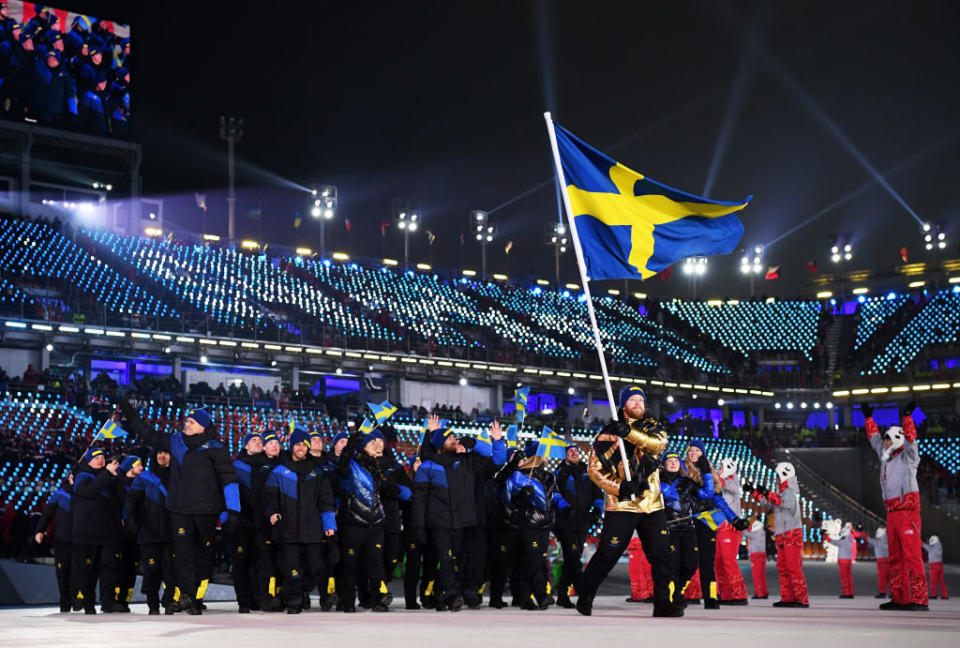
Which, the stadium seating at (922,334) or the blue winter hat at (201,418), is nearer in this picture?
the blue winter hat at (201,418)

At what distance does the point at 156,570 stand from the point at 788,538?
713 centimetres

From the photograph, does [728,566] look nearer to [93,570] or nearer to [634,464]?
[634,464]

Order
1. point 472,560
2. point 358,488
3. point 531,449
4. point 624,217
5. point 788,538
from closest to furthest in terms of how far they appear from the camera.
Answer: point 624,217, point 358,488, point 472,560, point 531,449, point 788,538

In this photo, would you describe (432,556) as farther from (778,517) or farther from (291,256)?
(291,256)

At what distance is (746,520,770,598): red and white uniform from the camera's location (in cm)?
1722

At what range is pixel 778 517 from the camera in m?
14.4

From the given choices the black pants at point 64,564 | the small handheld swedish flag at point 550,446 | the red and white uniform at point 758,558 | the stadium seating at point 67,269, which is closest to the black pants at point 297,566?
the small handheld swedish flag at point 550,446

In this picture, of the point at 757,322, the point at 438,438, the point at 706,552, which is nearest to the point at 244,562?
the point at 438,438

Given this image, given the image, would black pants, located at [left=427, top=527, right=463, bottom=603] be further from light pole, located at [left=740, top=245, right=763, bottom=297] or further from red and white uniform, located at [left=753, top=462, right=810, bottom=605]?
light pole, located at [left=740, top=245, right=763, bottom=297]

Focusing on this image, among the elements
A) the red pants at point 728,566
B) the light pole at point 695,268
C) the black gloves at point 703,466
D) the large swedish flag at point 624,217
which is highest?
the light pole at point 695,268

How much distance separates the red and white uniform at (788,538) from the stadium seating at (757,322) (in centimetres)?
4451

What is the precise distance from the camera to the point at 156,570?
1212 cm

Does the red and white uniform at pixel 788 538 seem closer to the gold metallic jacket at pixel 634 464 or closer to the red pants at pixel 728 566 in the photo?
the red pants at pixel 728 566

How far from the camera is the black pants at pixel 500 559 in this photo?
1360 cm
